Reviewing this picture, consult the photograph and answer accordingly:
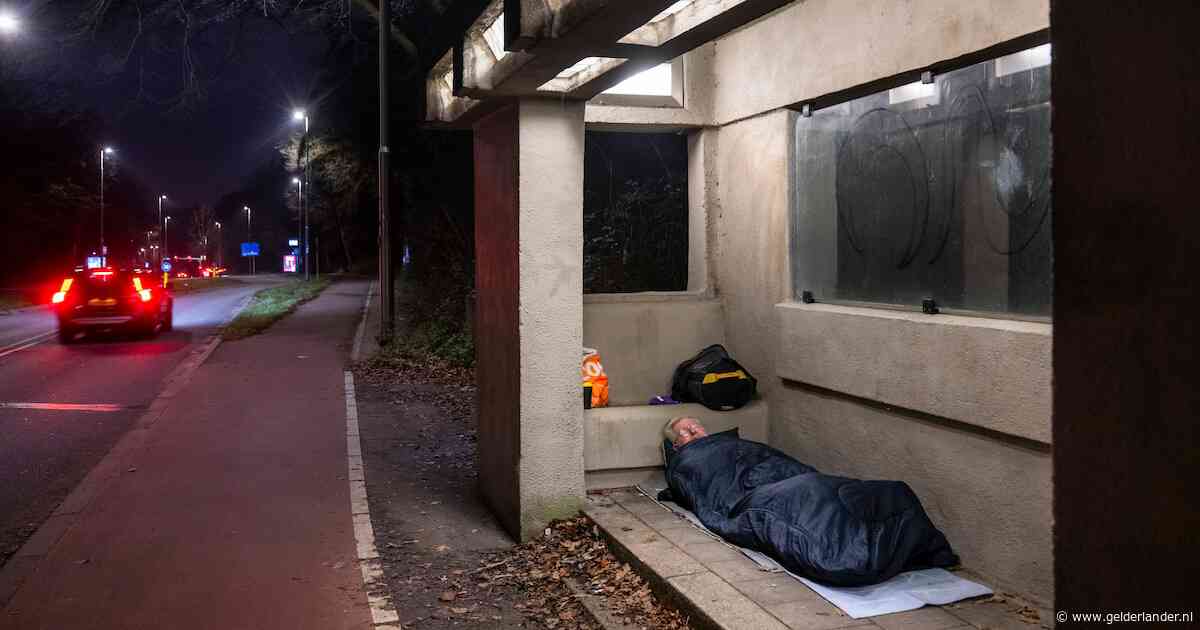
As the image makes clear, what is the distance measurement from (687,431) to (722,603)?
242 cm

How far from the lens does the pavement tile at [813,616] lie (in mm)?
4941

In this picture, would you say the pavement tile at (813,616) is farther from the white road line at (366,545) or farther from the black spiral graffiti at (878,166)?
the black spiral graffiti at (878,166)

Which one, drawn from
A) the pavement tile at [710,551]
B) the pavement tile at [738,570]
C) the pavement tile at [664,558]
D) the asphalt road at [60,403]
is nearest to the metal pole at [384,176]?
the asphalt road at [60,403]

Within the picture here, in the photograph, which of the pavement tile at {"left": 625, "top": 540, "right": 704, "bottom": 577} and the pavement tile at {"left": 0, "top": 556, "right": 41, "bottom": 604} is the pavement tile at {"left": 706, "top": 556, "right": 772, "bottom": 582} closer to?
the pavement tile at {"left": 625, "top": 540, "right": 704, "bottom": 577}

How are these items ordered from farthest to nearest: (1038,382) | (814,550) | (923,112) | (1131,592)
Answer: (923,112) → (814,550) → (1038,382) → (1131,592)

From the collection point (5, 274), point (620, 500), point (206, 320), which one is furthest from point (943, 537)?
point (5, 274)

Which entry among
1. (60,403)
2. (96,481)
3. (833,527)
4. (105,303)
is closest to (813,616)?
(833,527)

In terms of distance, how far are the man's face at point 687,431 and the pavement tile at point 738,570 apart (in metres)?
1.62

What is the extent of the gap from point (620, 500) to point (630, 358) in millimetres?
1517

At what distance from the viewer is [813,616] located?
200 inches

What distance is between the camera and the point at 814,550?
18.2ft

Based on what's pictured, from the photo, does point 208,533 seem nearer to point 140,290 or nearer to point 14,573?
point 14,573

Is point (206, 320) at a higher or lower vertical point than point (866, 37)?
lower

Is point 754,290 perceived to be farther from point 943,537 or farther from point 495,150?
point 943,537
